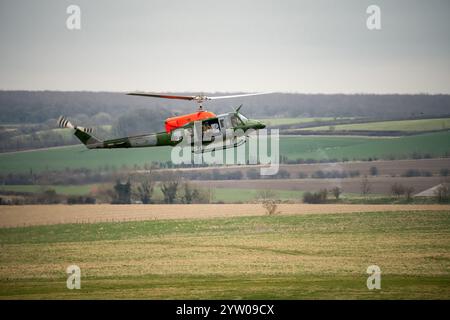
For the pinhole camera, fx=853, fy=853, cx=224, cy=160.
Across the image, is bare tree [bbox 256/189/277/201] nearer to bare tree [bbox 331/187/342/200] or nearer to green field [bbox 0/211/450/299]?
bare tree [bbox 331/187/342/200]

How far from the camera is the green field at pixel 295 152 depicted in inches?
2926

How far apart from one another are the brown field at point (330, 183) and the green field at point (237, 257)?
1627cm

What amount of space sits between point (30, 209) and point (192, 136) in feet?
111

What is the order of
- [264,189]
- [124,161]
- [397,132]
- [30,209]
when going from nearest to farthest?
[30,209]
[124,161]
[264,189]
[397,132]

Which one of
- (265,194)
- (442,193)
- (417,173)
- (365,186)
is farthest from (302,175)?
(442,193)

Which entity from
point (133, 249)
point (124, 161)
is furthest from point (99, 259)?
point (124, 161)

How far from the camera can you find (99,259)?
158 ft

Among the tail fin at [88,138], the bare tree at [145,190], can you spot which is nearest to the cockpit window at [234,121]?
the tail fin at [88,138]

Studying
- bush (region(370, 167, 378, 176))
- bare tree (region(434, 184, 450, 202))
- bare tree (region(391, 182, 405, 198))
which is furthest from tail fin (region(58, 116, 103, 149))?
bush (region(370, 167, 378, 176))

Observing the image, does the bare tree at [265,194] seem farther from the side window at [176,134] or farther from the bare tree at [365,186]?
the side window at [176,134]

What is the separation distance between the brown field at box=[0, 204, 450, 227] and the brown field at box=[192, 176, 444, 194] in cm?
800

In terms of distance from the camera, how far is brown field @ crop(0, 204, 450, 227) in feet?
218
